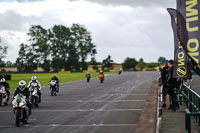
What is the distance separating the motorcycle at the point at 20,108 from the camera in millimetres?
12501

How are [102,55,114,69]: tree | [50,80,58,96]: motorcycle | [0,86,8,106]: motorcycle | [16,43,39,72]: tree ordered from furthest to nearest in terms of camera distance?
1. [102,55,114,69]: tree
2. [16,43,39,72]: tree
3. [50,80,58,96]: motorcycle
4. [0,86,8,106]: motorcycle

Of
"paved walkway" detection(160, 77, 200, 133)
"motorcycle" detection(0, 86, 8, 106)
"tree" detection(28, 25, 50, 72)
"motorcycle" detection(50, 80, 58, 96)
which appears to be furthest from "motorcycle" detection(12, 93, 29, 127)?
"tree" detection(28, 25, 50, 72)

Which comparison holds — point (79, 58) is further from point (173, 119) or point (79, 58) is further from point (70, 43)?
point (173, 119)

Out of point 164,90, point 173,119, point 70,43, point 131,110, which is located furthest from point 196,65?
point 70,43

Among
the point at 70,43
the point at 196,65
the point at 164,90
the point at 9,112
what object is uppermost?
the point at 70,43

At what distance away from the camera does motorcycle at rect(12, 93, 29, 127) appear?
492 inches

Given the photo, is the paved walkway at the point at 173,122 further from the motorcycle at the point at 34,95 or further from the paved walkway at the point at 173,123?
the motorcycle at the point at 34,95

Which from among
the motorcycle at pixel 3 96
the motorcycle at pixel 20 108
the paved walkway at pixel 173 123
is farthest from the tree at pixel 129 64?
the motorcycle at pixel 20 108

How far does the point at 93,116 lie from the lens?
14.5 metres

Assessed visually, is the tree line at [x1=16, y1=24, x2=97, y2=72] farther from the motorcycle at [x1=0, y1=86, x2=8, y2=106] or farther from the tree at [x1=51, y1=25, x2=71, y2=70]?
the motorcycle at [x1=0, y1=86, x2=8, y2=106]

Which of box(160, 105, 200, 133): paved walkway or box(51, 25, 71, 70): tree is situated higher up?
box(51, 25, 71, 70): tree

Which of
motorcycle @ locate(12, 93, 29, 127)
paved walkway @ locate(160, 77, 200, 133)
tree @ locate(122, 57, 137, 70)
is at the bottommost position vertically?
paved walkway @ locate(160, 77, 200, 133)

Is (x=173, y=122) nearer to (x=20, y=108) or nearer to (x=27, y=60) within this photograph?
(x=20, y=108)

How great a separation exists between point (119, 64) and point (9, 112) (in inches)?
7063
